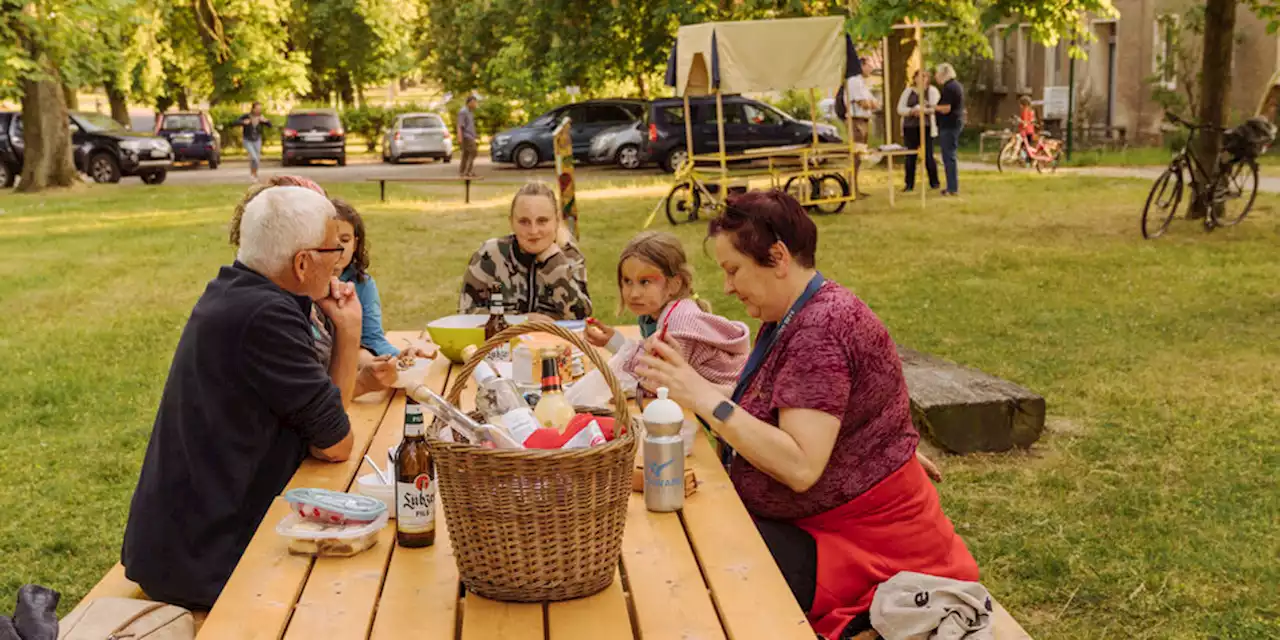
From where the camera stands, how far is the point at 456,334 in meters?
4.98

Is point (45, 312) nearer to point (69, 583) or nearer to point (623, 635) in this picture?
point (69, 583)

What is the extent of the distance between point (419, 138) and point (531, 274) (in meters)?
28.7

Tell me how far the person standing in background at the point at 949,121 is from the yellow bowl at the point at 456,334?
15.1 meters

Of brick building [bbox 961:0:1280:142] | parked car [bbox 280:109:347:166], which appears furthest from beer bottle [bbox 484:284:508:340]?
parked car [bbox 280:109:347:166]

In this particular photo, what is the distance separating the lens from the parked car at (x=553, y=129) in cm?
2955

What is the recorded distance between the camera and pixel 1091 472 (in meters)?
6.21

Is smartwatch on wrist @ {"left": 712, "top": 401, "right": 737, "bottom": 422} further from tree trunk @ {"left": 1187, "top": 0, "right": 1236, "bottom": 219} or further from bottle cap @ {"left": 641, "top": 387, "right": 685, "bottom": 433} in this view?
tree trunk @ {"left": 1187, "top": 0, "right": 1236, "bottom": 219}

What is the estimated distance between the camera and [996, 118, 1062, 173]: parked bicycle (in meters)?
23.7

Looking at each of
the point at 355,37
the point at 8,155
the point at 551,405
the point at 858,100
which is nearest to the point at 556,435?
the point at 551,405

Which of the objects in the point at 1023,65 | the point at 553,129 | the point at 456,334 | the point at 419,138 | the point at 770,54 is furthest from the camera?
the point at 419,138

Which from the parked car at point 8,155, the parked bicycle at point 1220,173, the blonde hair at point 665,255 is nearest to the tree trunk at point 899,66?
the parked bicycle at point 1220,173

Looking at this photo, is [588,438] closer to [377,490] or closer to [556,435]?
[556,435]

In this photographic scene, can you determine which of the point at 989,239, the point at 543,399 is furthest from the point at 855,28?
the point at 543,399

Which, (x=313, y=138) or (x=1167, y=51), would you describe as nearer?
(x=1167, y=51)
